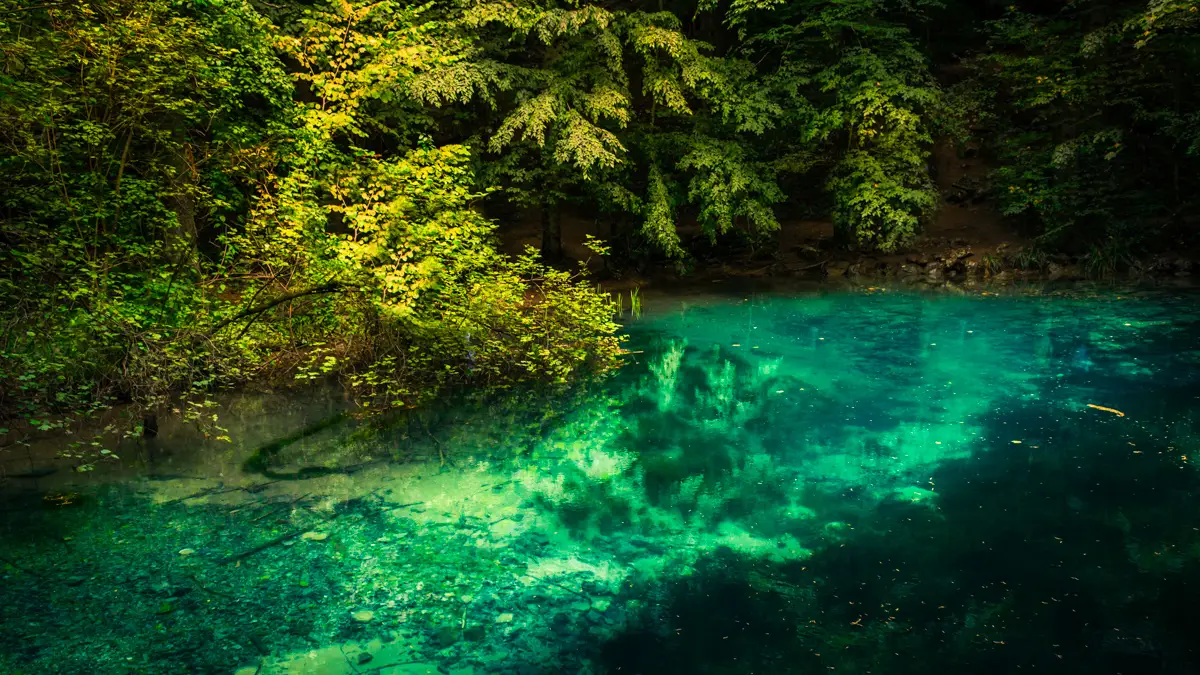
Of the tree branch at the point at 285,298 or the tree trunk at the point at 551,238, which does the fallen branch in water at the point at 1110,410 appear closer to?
the tree branch at the point at 285,298

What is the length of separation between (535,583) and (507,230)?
50.2ft

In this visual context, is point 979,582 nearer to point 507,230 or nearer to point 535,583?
point 535,583

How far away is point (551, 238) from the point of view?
17.1m

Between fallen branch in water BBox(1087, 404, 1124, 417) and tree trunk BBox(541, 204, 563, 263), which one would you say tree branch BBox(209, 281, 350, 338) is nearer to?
fallen branch in water BBox(1087, 404, 1124, 417)

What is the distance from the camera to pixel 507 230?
64.1 ft

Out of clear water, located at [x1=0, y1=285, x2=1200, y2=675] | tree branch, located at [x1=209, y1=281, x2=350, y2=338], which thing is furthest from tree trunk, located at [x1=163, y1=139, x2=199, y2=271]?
clear water, located at [x1=0, y1=285, x2=1200, y2=675]

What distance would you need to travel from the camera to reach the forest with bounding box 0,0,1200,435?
6.98 metres

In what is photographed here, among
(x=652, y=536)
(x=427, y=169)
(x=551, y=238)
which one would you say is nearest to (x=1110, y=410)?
(x=652, y=536)

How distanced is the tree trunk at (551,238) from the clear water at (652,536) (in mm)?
7777

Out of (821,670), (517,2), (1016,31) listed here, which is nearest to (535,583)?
(821,670)

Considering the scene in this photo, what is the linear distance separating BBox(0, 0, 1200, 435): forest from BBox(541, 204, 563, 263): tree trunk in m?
0.10

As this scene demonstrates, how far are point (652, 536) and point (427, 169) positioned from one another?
5066mm

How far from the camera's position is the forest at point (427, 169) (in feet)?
22.9

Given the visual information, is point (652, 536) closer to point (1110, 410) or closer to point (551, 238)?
point (1110, 410)
